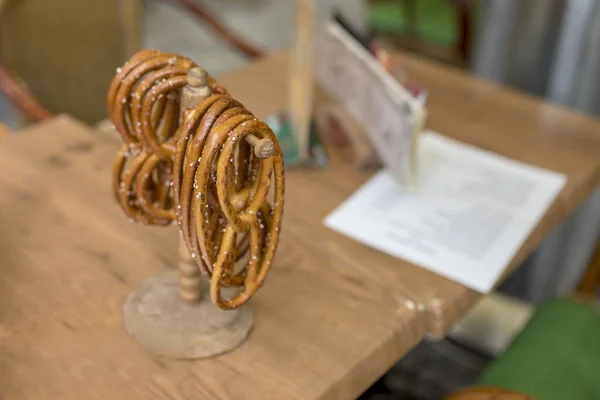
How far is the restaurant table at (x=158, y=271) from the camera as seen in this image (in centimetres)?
75

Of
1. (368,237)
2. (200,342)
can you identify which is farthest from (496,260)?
(200,342)

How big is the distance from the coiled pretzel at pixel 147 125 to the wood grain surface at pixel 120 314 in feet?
0.43

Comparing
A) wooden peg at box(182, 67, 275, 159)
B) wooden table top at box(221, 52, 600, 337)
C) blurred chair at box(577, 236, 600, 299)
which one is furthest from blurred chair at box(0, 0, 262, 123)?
wooden peg at box(182, 67, 275, 159)

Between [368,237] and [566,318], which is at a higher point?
[368,237]

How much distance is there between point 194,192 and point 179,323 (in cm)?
21

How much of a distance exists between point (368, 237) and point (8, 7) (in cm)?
102

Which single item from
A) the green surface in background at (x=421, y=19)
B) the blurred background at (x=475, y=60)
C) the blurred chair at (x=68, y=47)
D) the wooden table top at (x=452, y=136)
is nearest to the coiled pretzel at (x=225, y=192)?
the wooden table top at (x=452, y=136)

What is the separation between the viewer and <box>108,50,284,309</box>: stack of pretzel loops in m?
0.65

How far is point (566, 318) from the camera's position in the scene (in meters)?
1.23

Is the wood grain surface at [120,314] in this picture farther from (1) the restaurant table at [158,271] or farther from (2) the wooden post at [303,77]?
(2) the wooden post at [303,77]

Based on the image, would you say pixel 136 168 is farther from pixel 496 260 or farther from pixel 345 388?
pixel 496 260

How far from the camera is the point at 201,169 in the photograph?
2.12 ft

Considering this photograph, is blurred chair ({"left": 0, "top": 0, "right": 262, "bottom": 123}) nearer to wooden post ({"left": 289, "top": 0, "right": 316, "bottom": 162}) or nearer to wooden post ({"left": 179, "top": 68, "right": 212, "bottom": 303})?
wooden post ({"left": 289, "top": 0, "right": 316, "bottom": 162})

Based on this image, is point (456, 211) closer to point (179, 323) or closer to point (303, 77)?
point (303, 77)
